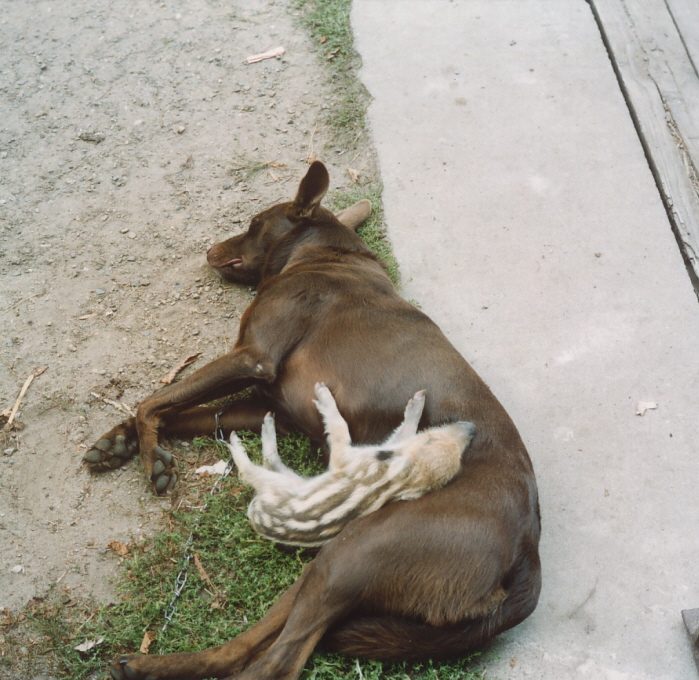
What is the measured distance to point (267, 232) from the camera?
Answer: 4.60 m

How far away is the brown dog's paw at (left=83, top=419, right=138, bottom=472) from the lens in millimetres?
3949

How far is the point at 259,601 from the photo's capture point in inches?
139

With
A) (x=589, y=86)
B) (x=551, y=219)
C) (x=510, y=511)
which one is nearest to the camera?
(x=510, y=511)

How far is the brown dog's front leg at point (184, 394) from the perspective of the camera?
154 inches

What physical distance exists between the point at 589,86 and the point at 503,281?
1.91 metres

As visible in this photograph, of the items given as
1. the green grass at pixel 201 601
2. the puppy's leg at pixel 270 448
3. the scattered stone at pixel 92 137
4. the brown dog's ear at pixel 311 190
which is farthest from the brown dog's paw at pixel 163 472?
the scattered stone at pixel 92 137

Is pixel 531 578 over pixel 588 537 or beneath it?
over

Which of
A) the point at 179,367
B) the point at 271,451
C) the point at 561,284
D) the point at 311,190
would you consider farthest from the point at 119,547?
the point at 561,284

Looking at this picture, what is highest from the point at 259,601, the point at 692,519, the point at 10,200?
the point at 10,200

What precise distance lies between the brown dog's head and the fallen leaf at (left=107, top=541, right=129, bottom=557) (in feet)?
5.35

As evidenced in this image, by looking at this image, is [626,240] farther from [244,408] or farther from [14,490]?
[14,490]

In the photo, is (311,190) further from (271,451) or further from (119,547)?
(119,547)

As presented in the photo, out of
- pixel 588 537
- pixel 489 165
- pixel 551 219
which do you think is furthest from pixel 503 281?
pixel 588 537

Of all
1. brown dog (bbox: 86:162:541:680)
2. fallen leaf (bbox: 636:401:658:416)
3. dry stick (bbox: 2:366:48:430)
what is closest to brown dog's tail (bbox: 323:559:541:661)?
brown dog (bbox: 86:162:541:680)
